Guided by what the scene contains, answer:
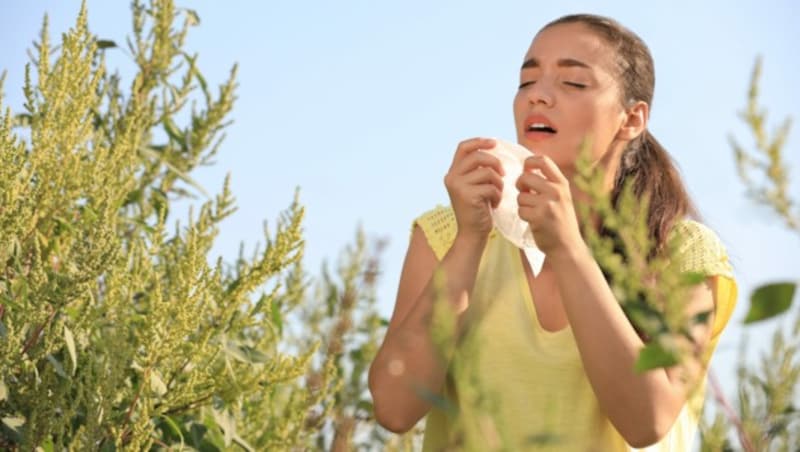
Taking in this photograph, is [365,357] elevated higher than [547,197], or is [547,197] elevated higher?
[547,197]

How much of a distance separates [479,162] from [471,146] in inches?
2.1

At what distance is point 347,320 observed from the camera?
336 cm

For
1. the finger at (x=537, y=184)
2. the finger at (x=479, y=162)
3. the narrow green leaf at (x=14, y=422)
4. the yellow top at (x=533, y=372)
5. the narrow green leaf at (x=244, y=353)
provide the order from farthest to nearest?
the narrow green leaf at (x=244, y=353)
the narrow green leaf at (x=14, y=422)
the yellow top at (x=533, y=372)
the finger at (x=479, y=162)
the finger at (x=537, y=184)

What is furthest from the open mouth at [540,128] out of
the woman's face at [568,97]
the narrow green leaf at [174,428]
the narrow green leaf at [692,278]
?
the narrow green leaf at [692,278]

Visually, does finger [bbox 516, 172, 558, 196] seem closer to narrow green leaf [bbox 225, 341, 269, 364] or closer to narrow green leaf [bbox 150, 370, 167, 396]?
narrow green leaf [bbox 150, 370, 167, 396]

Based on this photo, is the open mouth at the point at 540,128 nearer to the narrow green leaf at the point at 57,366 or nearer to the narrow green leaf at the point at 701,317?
the narrow green leaf at the point at 57,366

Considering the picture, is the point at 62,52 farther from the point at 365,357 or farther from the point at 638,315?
the point at 638,315

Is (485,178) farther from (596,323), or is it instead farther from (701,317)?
(701,317)

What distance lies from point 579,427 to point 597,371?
297 mm

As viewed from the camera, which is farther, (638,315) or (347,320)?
(347,320)

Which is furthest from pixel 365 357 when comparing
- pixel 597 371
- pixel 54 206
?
pixel 597 371

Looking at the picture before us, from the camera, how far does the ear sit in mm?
2922

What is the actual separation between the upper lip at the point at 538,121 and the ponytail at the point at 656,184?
0.30 m

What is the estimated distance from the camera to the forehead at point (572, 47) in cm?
274
